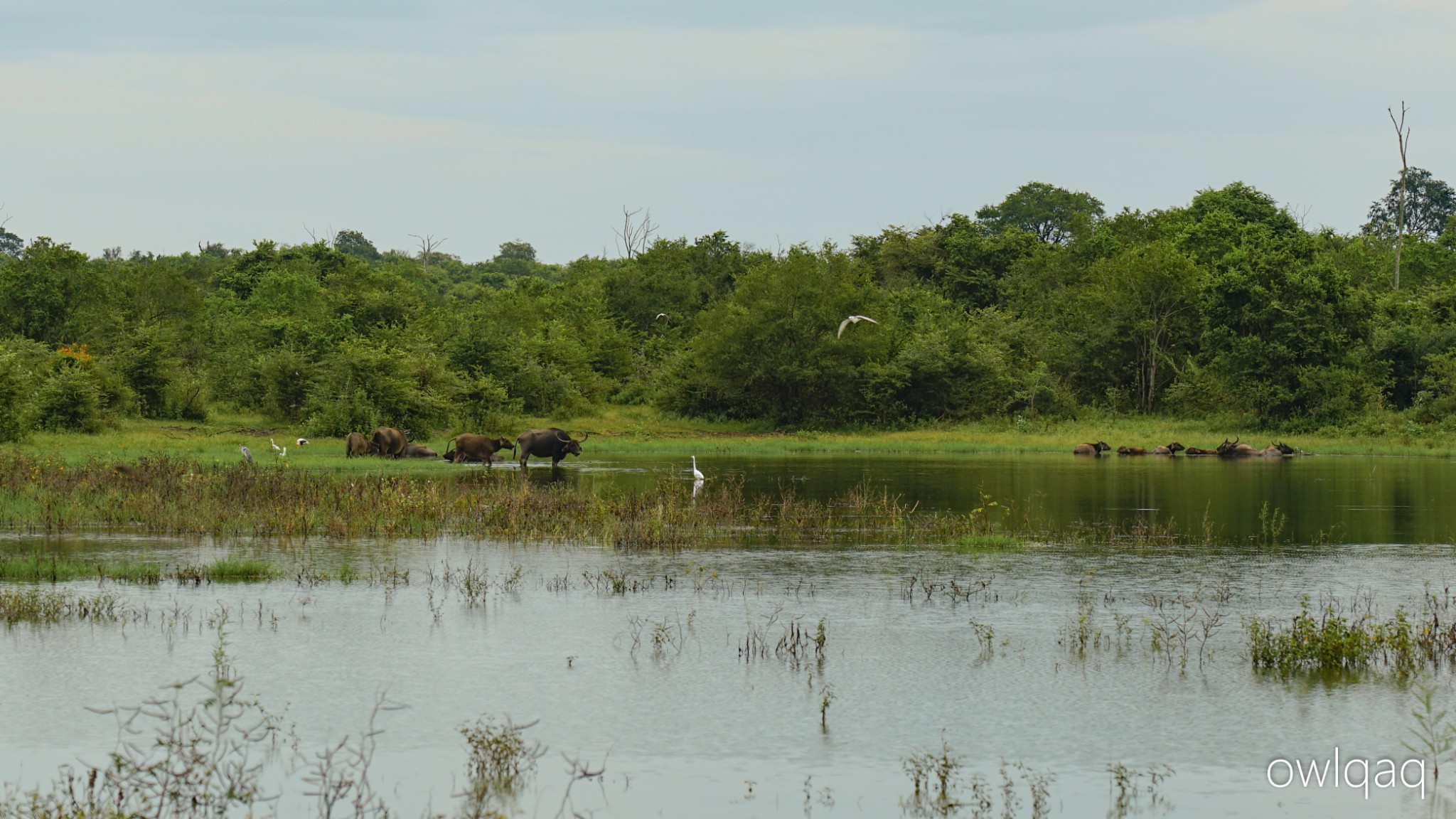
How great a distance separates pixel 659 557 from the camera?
58.5ft

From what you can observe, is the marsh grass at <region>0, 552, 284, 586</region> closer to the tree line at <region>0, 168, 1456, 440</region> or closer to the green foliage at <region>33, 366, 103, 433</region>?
the tree line at <region>0, 168, 1456, 440</region>

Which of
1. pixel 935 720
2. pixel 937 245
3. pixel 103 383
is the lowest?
pixel 935 720

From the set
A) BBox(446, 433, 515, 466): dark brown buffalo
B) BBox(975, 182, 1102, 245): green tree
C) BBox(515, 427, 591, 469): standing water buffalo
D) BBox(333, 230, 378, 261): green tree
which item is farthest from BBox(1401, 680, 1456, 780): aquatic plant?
BBox(333, 230, 378, 261): green tree

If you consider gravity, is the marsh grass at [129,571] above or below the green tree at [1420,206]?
below

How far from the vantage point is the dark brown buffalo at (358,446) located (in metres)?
34.2

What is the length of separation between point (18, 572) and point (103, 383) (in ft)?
87.2

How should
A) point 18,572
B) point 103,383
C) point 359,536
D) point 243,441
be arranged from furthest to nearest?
point 103,383, point 243,441, point 359,536, point 18,572

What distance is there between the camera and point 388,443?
34719 mm

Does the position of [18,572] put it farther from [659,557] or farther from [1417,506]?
[1417,506]

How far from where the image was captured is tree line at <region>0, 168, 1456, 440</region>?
42.3 m

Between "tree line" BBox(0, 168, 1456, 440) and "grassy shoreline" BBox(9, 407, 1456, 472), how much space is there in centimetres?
98

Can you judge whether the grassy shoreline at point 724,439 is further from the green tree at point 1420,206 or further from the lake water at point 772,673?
the green tree at point 1420,206

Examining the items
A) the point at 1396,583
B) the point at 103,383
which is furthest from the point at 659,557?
the point at 103,383

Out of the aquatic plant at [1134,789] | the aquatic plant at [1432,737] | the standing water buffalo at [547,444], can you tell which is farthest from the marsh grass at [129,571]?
the standing water buffalo at [547,444]
